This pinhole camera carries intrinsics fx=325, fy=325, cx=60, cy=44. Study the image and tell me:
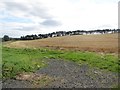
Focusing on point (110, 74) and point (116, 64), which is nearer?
point (110, 74)

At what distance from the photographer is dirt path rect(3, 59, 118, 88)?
2269cm

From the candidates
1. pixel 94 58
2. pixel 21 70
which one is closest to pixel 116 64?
pixel 94 58

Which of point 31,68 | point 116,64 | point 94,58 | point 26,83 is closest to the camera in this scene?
point 26,83

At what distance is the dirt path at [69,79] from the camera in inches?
893

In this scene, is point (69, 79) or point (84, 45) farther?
point (84, 45)

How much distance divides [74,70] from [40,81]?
632cm

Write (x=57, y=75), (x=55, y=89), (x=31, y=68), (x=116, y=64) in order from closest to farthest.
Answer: (x=55, y=89)
(x=57, y=75)
(x=31, y=68)
(x=116, y=64)

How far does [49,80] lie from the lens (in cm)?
2462

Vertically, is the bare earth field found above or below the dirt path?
above

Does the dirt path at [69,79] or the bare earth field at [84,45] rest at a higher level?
the bare earth field at [84,45]

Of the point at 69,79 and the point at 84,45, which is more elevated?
the point at 84,45

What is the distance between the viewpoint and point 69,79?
82.5ft

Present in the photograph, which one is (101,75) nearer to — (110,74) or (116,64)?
(110,74)

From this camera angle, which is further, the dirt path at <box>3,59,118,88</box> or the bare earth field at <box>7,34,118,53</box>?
the bare earth field at <box>7,34,118,53</box>
